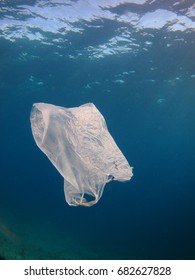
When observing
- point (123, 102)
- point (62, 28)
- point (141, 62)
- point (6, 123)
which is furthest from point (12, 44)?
point (6, 123)

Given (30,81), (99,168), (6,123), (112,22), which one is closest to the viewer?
(99,168)

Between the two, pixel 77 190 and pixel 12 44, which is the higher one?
pixel 12 44

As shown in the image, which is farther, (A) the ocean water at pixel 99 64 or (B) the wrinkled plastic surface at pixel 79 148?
(A) the ocean water at pixel 99 64

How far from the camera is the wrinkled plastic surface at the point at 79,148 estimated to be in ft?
14.0

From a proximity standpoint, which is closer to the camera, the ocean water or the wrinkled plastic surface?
the wrinkled plastic surface

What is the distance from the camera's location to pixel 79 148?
4301 mm

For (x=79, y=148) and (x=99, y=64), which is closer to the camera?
(x=79, y=148)

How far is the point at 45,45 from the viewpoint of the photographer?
1377 cm

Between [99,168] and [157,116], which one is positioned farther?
[157,116]

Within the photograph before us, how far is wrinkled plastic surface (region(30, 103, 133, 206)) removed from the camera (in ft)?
14.0

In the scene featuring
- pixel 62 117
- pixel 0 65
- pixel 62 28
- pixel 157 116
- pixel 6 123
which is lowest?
pixel 6 123

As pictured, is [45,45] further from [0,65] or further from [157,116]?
[157,116]

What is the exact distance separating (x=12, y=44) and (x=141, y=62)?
749 centimetres

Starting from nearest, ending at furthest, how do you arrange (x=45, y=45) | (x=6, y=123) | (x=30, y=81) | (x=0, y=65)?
(x=45, y=45)
(x=0, y=65)
(x=30, y=81)
(x=6, y=123)
